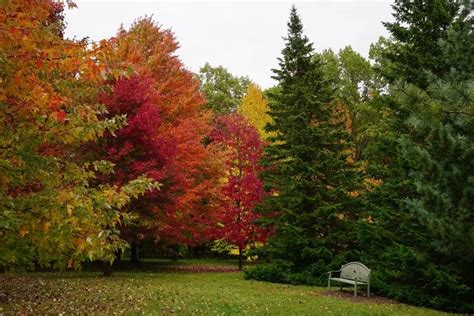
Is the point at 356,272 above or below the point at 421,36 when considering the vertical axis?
below

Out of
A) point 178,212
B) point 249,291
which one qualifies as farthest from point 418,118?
point 178,212

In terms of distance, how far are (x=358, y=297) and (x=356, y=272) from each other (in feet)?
2.61

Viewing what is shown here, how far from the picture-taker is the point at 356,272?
47.3 ft

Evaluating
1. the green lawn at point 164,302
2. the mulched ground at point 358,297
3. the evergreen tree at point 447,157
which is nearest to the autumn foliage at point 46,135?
the green lawn at point 164,302

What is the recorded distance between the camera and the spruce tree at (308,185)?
18.6 metres

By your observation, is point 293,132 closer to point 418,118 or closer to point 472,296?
point 472,296

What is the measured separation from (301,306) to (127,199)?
6.60 m

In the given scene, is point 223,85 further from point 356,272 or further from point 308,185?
point 356,272

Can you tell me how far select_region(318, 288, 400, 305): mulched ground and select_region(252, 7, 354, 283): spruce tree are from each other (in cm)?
284

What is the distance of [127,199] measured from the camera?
20.8 feet

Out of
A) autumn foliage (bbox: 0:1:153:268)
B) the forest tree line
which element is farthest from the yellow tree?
autumn foliage (bbox: 0:1:153:268)

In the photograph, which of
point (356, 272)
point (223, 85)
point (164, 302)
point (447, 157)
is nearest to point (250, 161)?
point (356, 272)

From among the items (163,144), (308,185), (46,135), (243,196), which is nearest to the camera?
(46,135)

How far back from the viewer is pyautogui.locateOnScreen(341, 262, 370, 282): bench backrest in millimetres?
14141
